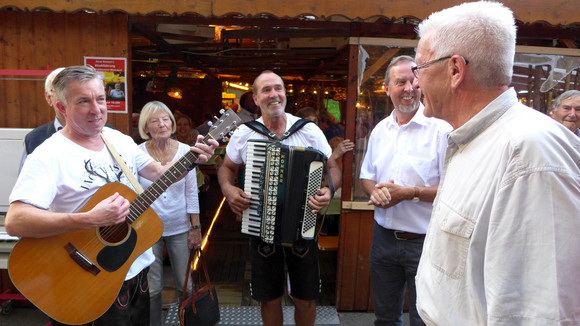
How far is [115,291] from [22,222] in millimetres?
602

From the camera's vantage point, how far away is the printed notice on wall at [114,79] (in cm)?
345

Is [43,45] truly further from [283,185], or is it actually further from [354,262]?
[354,262]

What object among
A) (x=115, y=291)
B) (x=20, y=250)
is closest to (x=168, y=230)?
(x=115, y=291)

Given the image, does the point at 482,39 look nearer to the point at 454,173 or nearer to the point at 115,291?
the point at 454,173

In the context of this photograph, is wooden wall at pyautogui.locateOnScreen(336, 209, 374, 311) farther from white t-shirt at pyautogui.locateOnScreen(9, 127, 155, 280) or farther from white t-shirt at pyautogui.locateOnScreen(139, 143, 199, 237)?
white t-shirt at pyautogui.locateOnScreen(9, 127, 155, 280)

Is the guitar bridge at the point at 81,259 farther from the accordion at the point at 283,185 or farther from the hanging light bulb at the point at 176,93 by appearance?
the hanging light bulb at the point at 176,93

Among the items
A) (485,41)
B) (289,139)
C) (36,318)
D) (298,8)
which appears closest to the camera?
(485,41)

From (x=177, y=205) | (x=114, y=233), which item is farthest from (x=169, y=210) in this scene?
(x=114, y=233)

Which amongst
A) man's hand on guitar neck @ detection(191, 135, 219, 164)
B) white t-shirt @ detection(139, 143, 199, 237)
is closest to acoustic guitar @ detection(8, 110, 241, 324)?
man's hand on guitar neck @ detection(191, 135, 219, 164)

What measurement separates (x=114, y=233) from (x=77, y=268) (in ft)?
0.88

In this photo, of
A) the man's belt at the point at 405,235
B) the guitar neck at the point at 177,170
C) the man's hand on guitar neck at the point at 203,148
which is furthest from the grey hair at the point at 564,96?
the man's hand on guitar neck at the point at 203,148

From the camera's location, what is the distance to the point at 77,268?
2.03 meters

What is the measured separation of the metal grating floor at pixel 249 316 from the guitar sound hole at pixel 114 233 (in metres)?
1.66

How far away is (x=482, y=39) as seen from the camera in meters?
1.13
